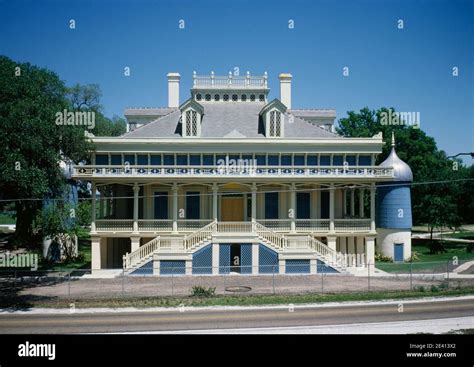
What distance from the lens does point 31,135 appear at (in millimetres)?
23266

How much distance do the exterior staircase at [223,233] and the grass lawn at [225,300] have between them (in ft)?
22.9

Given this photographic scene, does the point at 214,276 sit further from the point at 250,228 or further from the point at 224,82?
the point at 224,82

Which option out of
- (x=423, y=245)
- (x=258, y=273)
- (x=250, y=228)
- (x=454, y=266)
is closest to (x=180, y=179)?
(x=250, y=228)

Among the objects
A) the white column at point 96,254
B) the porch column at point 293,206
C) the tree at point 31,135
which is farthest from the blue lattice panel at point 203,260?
the tree at point 31,135

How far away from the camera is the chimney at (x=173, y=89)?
1639 inches

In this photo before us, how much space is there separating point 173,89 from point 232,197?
15.7 metres

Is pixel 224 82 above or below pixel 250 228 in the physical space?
above

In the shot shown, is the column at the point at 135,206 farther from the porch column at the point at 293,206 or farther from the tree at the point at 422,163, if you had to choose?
the tree at the point at 422,163

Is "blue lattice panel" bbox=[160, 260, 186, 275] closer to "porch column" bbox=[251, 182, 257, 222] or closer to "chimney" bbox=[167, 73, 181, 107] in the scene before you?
"porch column" bbox=[251, 182, 257, 222]

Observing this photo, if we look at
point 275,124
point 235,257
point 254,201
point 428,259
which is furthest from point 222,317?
point 428,259

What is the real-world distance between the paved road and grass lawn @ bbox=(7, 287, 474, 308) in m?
1.09

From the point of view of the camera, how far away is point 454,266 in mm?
30516

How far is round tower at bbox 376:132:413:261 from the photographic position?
35.4 metres

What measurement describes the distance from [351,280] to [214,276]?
29.6ft
